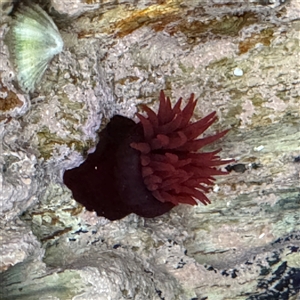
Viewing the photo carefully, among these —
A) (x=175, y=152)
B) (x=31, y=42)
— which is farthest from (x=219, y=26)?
(x=31, y=42)

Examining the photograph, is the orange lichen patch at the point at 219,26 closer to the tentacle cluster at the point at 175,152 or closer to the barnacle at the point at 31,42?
the tentacle cluster at the point at 175,152

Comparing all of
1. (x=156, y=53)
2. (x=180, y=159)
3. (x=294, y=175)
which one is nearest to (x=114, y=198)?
(x=180, y=159)

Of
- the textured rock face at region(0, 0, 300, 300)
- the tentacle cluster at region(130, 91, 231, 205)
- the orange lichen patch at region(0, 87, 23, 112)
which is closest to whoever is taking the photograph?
the orange lichen patch at region(0, 87, 23, 112)

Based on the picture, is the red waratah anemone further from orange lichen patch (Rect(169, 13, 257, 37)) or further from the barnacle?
the barnacle

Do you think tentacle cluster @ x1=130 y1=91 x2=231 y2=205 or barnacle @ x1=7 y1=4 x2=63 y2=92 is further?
tentacle cluster @ x1=130 y1=91 x2=231 y2=205

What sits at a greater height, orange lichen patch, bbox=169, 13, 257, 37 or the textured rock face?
orange lichen patch, bbox=169, 13, 257, 37

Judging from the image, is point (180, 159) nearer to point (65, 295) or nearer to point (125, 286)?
point (125, 286)

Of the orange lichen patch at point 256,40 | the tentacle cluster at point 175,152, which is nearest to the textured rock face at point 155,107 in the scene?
the orange lichen patch at point 256,40

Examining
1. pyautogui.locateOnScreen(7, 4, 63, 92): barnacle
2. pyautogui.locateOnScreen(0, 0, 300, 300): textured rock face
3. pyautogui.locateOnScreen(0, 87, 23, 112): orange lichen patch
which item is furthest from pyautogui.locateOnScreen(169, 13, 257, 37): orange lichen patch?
pyautogui.locateOnScreen(0, 87, 23, 112): orange lichen patch

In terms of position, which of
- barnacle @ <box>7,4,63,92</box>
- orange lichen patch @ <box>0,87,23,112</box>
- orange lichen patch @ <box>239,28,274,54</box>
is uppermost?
orange lichen patch @ <box>239,28,274,54</box>
